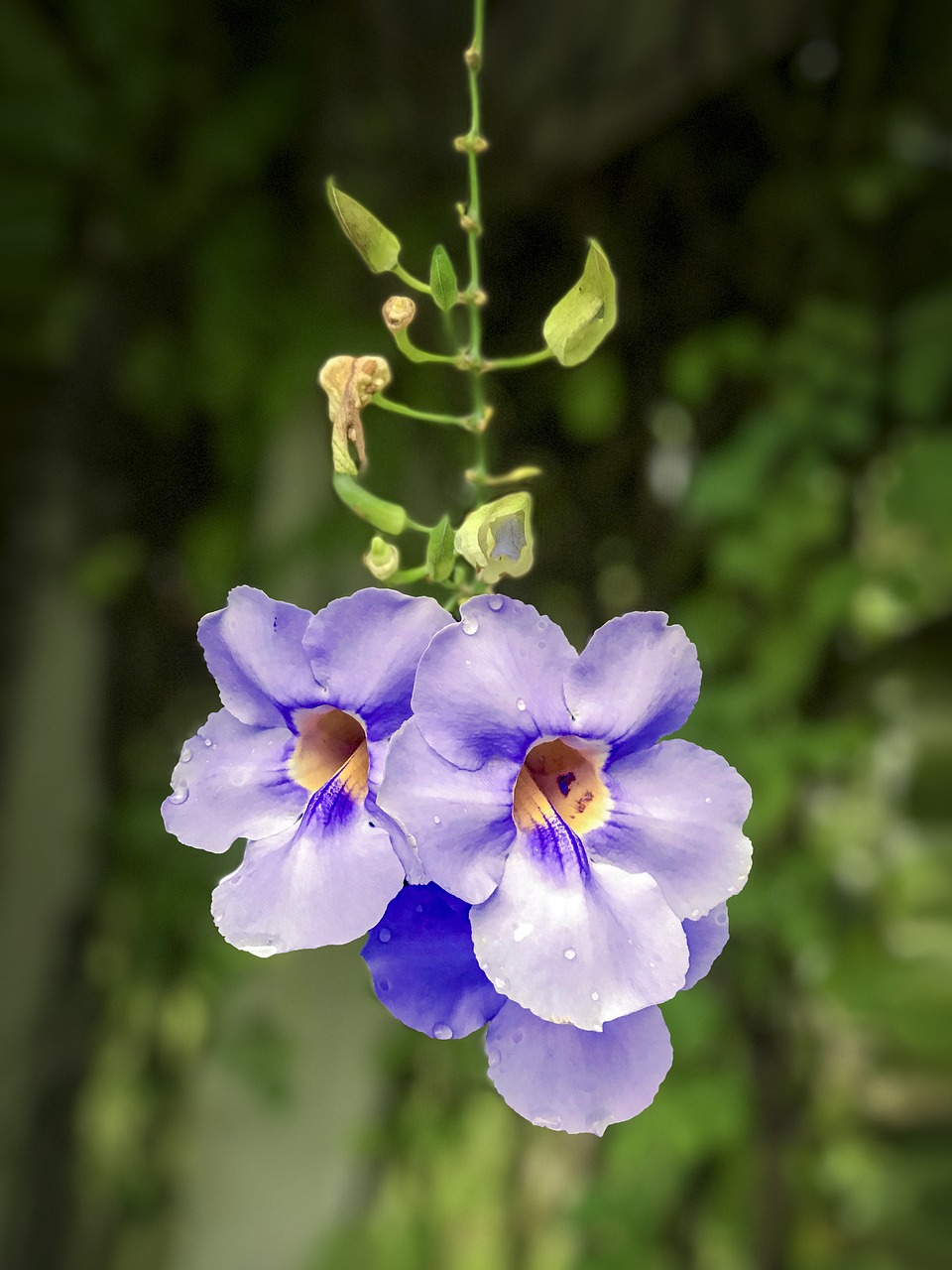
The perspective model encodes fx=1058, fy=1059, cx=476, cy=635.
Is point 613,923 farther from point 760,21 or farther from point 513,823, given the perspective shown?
point 760,21

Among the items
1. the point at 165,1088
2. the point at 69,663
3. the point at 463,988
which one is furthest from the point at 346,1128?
the point at 463,988

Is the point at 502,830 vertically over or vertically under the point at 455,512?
under

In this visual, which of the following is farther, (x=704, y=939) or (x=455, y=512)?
(x=455, y=512)

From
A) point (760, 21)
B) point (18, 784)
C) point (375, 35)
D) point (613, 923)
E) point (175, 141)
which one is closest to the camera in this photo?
point (613, 923)

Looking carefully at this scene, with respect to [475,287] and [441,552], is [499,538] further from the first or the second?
[475,287]

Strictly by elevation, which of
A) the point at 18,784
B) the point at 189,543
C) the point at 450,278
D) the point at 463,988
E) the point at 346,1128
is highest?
the point at 189,543

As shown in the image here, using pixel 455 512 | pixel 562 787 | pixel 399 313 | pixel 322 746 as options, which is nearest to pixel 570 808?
pixel 562 787
